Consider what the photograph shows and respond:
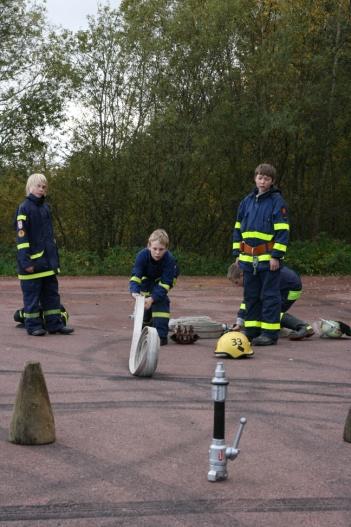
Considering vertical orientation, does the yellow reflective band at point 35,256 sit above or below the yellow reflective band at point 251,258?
below

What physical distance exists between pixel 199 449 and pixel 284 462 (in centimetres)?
58

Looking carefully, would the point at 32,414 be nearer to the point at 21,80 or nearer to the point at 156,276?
the point at 156,276

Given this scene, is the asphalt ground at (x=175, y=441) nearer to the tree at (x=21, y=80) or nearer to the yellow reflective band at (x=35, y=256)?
the yellow reflective band at (x=35, y=256)

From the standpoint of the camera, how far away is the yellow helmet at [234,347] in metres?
10.4

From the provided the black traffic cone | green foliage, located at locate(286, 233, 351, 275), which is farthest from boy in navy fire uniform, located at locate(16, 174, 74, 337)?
green foliage, located at locate(286, 233, 351, 275)

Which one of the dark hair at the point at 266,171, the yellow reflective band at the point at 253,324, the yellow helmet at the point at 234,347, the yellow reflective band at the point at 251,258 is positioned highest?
the dark hair at the point at 266,171

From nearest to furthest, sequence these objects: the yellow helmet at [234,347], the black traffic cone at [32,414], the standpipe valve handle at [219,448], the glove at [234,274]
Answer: the standpipe valve handle at [219,448], the black traffic cone at [32,414], the yellow helmet at [234,347], the glove at [234,274]

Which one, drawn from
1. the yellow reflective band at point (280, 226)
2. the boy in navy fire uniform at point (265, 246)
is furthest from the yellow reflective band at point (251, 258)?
the yellow reflective band at point (280, 226)

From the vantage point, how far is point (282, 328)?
12.6m

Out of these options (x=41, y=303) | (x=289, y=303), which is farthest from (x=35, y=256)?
(x=289, y=303)

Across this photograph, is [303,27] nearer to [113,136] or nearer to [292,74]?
[292,74]

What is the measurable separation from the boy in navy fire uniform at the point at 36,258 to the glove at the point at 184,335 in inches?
63.2

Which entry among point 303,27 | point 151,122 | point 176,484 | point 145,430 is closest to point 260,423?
point 145,430

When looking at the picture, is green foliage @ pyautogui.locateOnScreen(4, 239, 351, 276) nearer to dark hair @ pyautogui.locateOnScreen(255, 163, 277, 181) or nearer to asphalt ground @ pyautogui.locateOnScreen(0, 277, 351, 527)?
asphalt ground @ pyautogui.locateOnScreen(0, 277, 351, 527)
